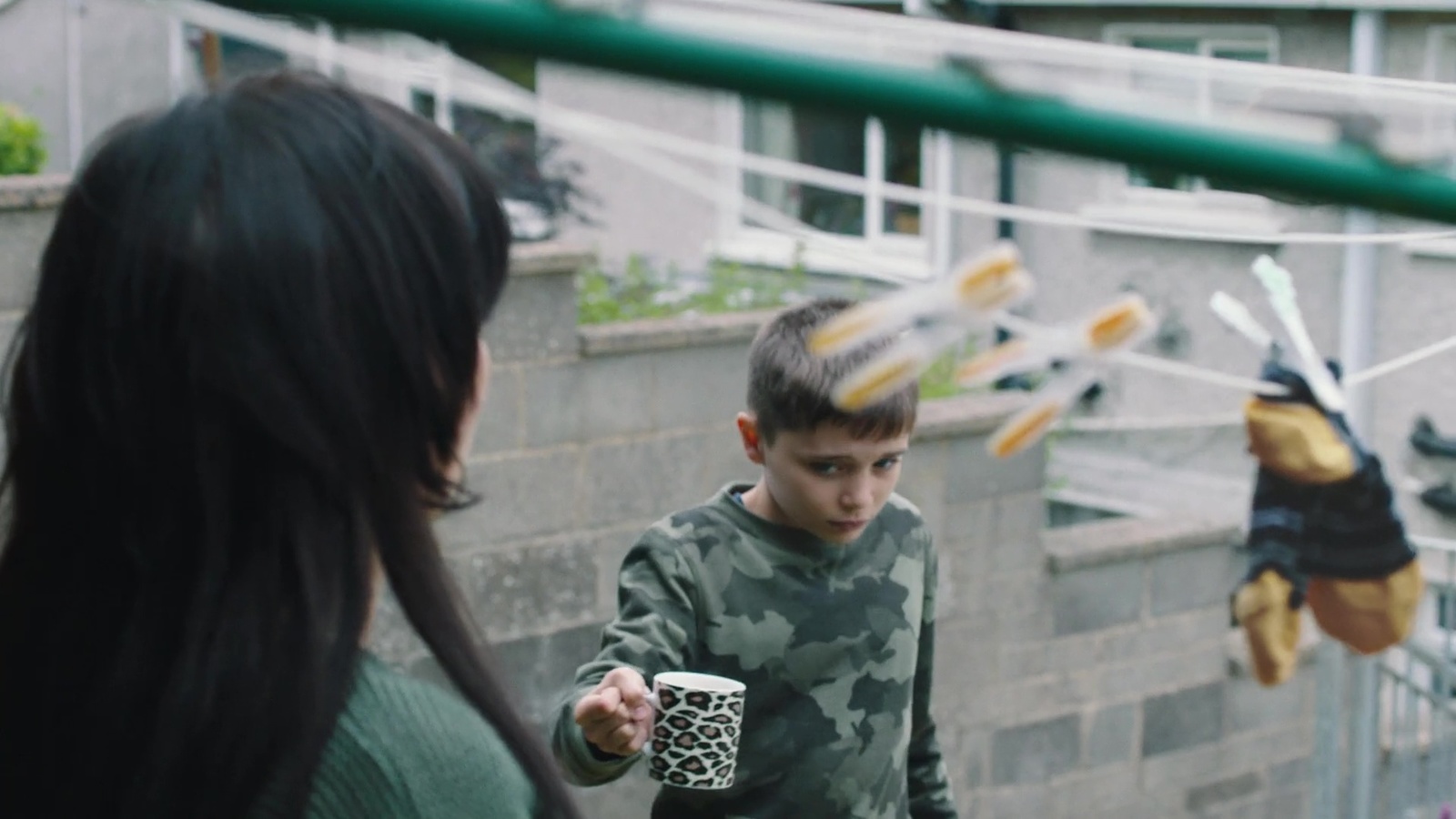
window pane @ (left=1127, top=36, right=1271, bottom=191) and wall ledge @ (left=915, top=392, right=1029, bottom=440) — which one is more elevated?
window pane @ (left=1127, top=36, right=1271, bottom=191)

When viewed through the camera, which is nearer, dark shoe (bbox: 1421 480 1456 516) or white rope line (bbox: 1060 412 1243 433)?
white rope line (bbox: 1060 412 1243 433)

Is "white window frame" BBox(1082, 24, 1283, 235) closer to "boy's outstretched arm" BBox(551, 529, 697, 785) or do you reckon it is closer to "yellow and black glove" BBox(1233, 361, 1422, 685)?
"yellow and black glove" BBox(1233, 361, 1422, 685)

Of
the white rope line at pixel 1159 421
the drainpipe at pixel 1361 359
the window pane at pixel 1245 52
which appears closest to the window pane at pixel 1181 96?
the drainpipe at pixel 1361 359

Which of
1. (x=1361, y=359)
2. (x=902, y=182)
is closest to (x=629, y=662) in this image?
(x=1361, y=359)

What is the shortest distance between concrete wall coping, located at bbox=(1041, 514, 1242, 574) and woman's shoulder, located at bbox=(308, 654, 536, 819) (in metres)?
3.67

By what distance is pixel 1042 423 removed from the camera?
83 cm

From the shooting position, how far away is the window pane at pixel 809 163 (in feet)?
23.1

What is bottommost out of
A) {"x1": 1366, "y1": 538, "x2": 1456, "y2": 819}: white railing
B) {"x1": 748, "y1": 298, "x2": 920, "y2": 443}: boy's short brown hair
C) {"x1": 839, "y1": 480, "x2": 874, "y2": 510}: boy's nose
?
{"x1": 1366, "y1": 538, "x2": 1456, "y2": 819}: white railing

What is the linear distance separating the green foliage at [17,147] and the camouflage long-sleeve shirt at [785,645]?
2.52 metres

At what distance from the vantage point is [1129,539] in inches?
189

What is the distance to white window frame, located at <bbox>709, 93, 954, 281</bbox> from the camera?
203 inches

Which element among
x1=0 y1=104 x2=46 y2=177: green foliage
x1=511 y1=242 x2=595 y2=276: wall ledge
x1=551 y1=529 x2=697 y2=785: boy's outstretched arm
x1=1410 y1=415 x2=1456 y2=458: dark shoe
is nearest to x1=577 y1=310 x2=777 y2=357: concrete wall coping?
x1=511 y1=242 x2=595 y2=276: wall ledge

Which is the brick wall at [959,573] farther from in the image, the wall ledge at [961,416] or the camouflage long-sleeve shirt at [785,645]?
the camouflage long-sleeve shirt at [785,645]

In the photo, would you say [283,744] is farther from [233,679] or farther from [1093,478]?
[1093,478]
